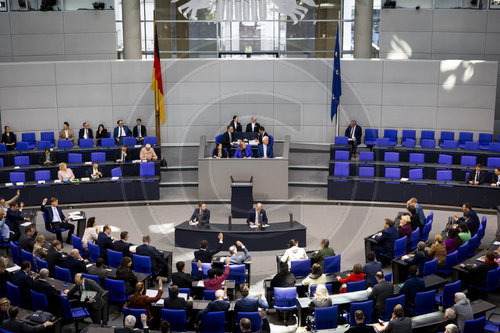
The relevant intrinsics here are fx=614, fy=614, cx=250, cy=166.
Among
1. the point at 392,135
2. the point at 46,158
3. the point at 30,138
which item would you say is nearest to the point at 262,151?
the point at 392,135

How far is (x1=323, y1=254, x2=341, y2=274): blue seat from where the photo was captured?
11.7 metres

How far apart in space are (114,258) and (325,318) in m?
4.72

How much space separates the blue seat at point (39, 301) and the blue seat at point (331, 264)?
198 inches

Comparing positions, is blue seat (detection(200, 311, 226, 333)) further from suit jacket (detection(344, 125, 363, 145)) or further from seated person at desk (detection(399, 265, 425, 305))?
suit jacket (detection(344, 125, 363, 145))

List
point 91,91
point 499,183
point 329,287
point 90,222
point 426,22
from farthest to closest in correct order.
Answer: point 426,22 < point 91,91 < point 499,183 < point 90,222 < point 329,287

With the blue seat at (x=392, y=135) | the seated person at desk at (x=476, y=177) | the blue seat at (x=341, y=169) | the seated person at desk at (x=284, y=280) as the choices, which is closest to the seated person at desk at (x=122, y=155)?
the blue seat at (x=341, y=169)

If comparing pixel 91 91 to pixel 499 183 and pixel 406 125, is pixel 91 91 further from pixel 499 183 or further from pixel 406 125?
pixel 499 183

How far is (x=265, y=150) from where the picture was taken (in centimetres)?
1797

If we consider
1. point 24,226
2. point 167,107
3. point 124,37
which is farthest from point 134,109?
point 24,226

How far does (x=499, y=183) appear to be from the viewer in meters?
16.5

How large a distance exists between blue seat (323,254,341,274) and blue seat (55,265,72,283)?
471 centimetres

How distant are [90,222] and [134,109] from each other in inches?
349

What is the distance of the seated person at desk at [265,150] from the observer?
17938 mm

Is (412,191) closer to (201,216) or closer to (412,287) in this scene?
(201,216)
